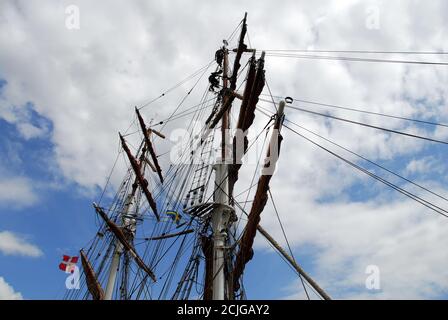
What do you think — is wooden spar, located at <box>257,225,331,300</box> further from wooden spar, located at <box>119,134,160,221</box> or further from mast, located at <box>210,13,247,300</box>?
wooden spar, located at <box>119,134,160,221</box>

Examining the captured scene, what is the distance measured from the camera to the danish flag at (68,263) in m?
21.1

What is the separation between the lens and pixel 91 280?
23656 millimetres

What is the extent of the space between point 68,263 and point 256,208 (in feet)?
53.9

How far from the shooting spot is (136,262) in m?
25.8

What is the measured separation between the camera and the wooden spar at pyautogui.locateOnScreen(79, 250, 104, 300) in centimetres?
2245

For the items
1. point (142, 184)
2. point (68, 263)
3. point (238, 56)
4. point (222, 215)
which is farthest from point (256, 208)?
point (68, 263)

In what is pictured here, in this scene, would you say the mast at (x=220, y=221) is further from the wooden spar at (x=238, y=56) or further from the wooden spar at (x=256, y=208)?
the wooden spar at (x=238, y=56)

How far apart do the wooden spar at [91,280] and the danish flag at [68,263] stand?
2540 millimetres

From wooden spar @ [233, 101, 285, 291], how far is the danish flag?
46.6 feet
